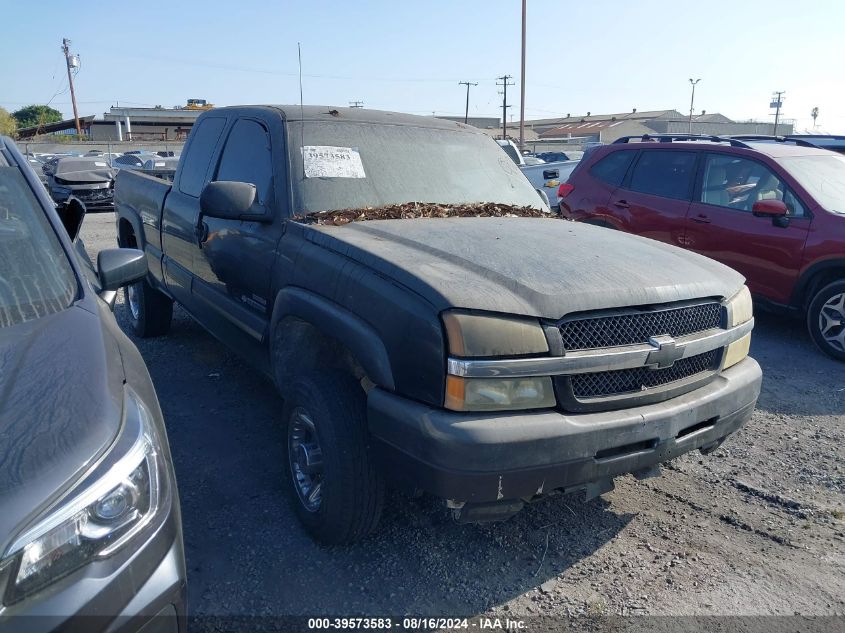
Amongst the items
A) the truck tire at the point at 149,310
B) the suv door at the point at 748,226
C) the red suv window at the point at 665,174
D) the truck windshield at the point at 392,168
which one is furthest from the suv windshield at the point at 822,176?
the truck tire at the point at 149,310

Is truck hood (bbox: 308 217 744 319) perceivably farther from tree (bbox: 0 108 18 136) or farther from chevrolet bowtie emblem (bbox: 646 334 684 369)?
tree (bbox: 0 108 18 136)

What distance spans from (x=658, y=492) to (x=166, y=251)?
153 inches

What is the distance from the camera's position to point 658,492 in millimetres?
3553

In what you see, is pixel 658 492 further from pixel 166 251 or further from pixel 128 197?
pixel 128 197

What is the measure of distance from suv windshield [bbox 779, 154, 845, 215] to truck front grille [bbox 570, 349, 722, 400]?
4.13m

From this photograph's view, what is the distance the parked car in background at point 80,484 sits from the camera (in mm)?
1461

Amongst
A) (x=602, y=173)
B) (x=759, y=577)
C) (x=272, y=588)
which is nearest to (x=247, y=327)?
(x=272, y=588)

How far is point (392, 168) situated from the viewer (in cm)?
389

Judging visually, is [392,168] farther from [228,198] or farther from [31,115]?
[31,115]

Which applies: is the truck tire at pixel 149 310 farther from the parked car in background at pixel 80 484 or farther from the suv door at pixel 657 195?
the suv door at pixel 657 195

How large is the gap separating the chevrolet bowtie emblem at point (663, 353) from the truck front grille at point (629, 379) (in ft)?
0.18

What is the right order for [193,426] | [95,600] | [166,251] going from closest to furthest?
[95,600]
[193,426]
[166,251]

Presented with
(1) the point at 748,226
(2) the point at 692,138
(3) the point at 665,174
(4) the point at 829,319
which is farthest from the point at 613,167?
(4) the point at 829,319

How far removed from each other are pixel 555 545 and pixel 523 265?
4.34 feet
